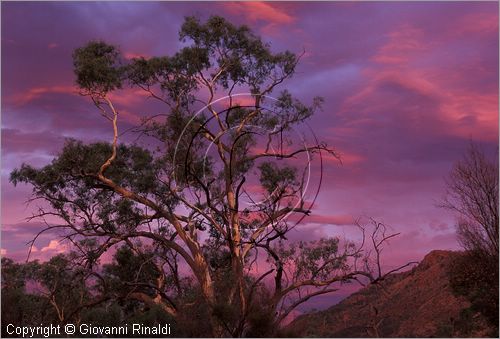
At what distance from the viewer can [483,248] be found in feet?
83.1

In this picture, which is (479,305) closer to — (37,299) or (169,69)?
(169,69)

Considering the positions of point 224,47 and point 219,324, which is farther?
point 224,47

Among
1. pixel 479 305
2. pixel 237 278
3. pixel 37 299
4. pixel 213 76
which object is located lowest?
pixel 479 305

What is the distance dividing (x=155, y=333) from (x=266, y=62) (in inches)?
523

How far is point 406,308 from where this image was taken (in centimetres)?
5238

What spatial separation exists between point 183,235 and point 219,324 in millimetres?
4332

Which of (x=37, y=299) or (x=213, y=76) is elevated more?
(x=213, y=76)

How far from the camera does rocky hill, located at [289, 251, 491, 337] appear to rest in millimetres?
43281

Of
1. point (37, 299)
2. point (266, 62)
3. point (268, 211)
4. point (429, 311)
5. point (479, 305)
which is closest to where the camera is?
point (479, 305)

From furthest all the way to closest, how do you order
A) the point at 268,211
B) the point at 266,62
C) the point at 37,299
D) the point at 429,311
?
the point at 429,311
the point at 37,299
the point at 266,62
the point at 268,211

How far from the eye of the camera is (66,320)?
985 inches

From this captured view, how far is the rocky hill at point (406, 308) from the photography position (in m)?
43.3

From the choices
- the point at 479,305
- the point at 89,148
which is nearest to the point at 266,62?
the point at 89,148

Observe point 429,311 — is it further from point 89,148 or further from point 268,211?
point 89,148
